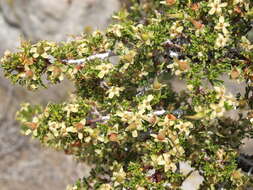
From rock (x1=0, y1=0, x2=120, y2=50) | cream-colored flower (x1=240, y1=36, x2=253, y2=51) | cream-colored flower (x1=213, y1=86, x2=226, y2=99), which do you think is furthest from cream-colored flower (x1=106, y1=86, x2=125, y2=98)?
rock (x1=0, y1=0, x2=120, y2=50)

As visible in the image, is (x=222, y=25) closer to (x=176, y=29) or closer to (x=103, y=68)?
Result: (x=176, y=29)

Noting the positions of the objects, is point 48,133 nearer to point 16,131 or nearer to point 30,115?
point 30,115

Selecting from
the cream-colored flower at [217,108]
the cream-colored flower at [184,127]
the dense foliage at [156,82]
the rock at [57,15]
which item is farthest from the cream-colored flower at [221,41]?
the rock at [57,15]

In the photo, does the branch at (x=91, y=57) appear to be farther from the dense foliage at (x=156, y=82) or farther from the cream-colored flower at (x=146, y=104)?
the cream-colored flower at (x=146, y=104)

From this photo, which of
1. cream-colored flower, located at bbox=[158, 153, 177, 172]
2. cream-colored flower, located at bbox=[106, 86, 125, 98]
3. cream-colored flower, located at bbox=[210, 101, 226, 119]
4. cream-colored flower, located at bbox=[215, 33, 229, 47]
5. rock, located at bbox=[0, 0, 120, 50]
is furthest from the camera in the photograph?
rock, located at bbox=[0, 0, 120, 50]

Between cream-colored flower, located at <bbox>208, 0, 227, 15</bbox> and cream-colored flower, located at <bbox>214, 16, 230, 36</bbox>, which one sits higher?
cream-colored flower, located at <bbox>208, 0, 227, 15</bbox>

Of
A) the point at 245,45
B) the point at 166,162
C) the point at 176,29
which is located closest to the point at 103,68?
the point at 176,29

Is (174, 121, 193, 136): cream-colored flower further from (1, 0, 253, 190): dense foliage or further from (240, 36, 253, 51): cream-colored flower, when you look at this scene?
(240, 36, 253, 51): cream-colored flower
